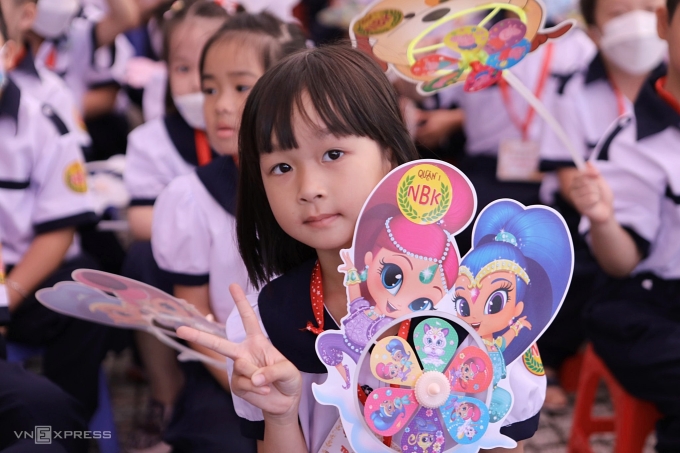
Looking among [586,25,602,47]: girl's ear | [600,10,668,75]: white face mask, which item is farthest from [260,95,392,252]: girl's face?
[586,25,602,47]: girl's ear

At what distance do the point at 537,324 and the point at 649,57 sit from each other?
1220mm

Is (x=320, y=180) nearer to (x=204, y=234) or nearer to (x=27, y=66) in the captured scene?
(x=204, y=234)

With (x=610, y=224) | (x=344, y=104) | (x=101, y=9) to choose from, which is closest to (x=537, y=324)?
(x=344, y=104)

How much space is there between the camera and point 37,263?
1.58m

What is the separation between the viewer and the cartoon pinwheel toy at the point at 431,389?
820 mm

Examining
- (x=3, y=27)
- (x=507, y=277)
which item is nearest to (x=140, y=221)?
(x=3, y=27)

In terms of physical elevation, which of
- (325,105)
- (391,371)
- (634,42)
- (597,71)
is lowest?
(597,71)

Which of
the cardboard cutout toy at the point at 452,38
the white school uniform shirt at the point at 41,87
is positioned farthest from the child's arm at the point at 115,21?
the cardboard cutout toy at the point at 452,38

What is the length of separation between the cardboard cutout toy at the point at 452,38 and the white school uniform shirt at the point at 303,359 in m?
0.34

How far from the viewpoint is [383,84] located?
0.92 m

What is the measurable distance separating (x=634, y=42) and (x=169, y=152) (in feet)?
3.81

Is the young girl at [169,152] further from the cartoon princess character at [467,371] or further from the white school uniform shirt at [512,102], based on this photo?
the cartoon princess character at [467,371]

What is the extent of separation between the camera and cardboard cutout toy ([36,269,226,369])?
97 centimetres

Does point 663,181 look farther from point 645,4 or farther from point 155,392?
point 155,392
